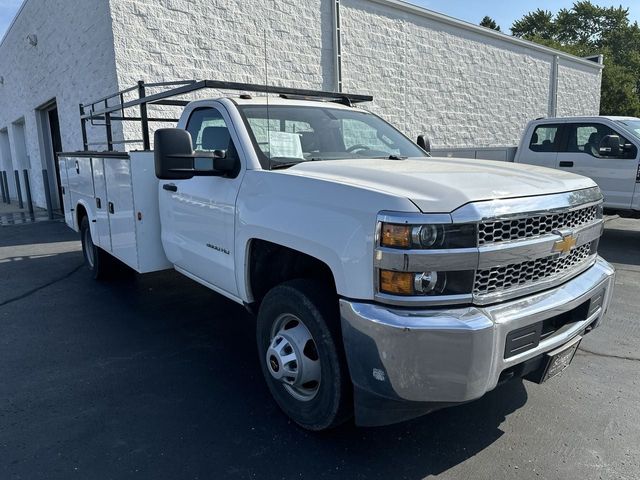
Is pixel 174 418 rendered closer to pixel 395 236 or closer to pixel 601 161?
pixel 395 236

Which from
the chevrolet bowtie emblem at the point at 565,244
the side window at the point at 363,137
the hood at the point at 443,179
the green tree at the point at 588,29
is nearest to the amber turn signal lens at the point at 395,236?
the hood at the point at 443,179

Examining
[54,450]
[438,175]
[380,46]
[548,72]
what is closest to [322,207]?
[438,175]

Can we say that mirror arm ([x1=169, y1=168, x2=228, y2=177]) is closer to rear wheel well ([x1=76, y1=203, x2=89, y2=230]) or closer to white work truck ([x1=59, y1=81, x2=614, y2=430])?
white work truck ([x1=59, y1=81, x2=614, y2=430])

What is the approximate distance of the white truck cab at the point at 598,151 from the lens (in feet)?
26.6

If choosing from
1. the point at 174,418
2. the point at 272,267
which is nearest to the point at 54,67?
the point at 272,267

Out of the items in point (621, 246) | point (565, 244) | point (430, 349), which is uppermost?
point (565, 244)

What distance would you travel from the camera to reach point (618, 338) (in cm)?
455

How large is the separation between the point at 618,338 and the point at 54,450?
14.9 ft

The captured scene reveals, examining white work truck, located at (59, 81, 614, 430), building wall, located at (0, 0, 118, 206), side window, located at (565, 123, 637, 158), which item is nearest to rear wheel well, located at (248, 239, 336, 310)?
white work truck, located at (59, 81, 614, 430)

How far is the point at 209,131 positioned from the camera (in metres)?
4.20

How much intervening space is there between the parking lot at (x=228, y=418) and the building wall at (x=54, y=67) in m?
5.88

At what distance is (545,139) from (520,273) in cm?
754

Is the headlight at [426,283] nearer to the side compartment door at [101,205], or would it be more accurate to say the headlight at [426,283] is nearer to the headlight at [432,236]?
the headlight at [432,236]

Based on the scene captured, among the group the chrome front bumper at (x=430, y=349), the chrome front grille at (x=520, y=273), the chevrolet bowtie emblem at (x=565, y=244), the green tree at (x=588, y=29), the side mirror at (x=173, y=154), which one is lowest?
the chrome front bumper at (x=430, y=349)
